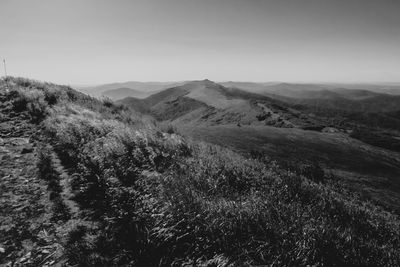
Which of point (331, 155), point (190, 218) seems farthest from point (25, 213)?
point (331, 155)

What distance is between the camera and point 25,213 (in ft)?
14.6

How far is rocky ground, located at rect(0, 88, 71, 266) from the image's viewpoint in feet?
11.4

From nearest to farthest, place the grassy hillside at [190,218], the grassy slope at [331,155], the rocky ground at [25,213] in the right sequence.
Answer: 1. the grassy hillside at [190,218]
2. the rocky ground at [25,213]
3. the grassy slope at [331,155]

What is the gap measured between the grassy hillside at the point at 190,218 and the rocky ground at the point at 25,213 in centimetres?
9

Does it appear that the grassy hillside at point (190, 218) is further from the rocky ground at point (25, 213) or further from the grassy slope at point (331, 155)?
the grassy slope at point (331, 155)

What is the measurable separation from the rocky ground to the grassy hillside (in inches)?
3.4

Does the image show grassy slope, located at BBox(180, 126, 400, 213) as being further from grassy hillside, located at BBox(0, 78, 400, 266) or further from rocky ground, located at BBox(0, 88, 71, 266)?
rocky ground, located at BBox(0, 88, 71, 266)

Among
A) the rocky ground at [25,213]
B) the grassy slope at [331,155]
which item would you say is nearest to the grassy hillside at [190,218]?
the rocky ground at [25,213]

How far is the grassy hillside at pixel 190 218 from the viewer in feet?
10.8

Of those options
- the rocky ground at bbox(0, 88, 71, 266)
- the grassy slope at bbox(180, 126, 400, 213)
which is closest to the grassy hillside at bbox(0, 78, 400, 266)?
the rocky ground at bbox(0, 88, 71, 266)

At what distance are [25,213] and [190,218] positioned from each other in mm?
2957

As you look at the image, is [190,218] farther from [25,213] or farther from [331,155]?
[331,155]

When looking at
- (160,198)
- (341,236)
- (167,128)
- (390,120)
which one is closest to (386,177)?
(167,128)

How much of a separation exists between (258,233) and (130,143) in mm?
4760
